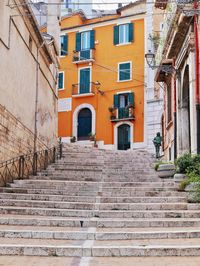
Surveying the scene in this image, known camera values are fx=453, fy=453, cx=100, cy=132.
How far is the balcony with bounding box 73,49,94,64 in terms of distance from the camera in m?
34.4

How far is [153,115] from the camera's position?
28.8 meters

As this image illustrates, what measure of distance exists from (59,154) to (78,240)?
1380 centimetres

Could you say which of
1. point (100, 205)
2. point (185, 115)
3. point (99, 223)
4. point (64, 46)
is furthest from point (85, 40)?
point (99, 223)

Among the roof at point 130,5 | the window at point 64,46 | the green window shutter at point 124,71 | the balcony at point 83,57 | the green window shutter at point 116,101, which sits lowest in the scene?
the green window shutter at point 116,101

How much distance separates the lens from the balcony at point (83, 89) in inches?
1341

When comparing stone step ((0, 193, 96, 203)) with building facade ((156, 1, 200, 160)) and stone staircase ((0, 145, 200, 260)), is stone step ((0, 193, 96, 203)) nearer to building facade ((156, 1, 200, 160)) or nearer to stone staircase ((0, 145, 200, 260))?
stone staircase ((0, 145, 200, 260))

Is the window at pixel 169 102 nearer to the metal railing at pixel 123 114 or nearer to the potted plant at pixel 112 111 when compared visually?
the metal railing at pixel 123 114

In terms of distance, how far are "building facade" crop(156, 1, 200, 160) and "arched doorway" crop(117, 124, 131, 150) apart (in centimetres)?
997

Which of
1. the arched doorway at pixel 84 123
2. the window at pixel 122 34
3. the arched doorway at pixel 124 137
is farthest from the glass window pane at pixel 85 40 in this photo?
the arched doorway at pixel 124 137

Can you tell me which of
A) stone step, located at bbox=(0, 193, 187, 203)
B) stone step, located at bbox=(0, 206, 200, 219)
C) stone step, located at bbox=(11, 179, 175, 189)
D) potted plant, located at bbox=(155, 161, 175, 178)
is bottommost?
stone step, located at bbox=(0, 206, 200, 219)

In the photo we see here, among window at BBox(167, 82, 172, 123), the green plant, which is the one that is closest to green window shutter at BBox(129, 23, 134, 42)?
window at BBox(167, 82, 172, 123)

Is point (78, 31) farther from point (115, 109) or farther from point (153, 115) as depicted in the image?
point (153, 115)

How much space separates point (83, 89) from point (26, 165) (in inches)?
748

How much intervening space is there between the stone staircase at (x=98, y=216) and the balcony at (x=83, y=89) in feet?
57.3
